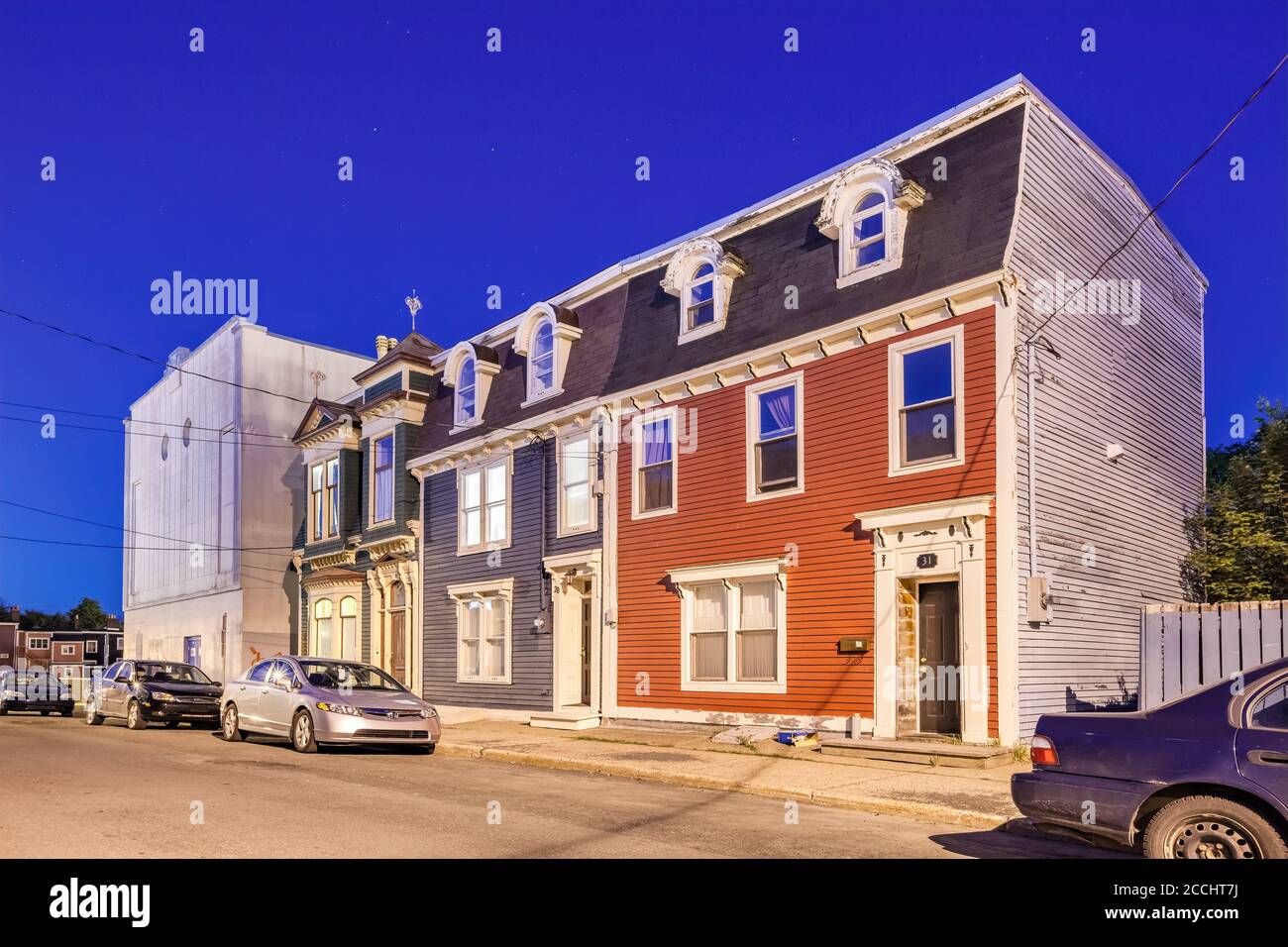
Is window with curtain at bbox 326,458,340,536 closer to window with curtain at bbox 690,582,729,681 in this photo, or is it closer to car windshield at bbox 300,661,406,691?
car windshield at bbox 300,661,406,691

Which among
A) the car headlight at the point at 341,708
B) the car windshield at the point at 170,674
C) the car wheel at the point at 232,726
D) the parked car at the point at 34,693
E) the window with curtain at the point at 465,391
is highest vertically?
the window with curtain at the point at 465,391

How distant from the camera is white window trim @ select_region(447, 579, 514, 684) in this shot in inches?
919

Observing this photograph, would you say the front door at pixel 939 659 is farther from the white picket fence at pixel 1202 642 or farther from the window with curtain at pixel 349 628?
the window with curtain at pixel 349 628

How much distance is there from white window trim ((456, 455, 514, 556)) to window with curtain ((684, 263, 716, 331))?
19.2ft

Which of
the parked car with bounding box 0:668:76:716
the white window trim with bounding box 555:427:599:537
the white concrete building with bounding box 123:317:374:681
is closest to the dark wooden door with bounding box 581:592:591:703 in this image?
the white window trim with bounding box 555:427:599:537

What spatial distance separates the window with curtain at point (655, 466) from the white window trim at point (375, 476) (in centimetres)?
932

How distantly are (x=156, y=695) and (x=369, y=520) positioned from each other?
7.90 meters

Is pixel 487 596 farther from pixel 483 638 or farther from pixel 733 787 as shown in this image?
pixel 733 787

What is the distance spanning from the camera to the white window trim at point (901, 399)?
49.6 ft

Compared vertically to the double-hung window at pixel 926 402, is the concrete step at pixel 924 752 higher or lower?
lower

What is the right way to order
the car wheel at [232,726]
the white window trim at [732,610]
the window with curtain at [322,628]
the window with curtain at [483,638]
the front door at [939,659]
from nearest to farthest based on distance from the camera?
the front door at [939,659]
the white window trim at [732,610]
the car wheel at [232,726]
the window with curtain at [483,638]
the window with curtain at [322,628]

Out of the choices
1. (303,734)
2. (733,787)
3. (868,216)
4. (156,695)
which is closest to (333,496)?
(156,695)

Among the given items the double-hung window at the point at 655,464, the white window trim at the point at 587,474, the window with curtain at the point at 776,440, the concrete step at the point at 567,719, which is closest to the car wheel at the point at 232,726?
the concrete step at the point at 567,719
